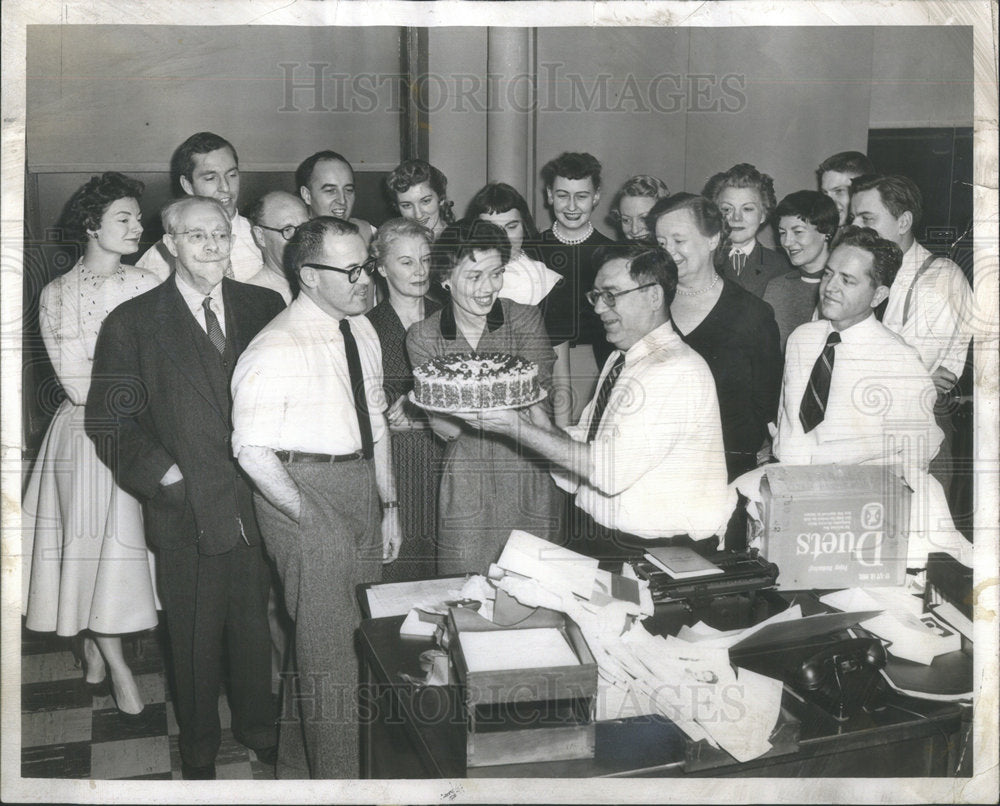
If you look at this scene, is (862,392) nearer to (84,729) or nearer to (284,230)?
(284,230)

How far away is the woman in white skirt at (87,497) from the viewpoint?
1.79 meters

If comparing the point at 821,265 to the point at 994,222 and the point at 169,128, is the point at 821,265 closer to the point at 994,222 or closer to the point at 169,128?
the point at 994,222

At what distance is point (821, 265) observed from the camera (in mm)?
1906

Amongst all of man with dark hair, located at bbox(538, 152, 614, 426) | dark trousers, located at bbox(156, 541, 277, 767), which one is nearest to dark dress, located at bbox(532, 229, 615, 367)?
man with dark hair, located at bbox(538, 152, 614, 426)

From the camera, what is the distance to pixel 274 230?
185 centimetres

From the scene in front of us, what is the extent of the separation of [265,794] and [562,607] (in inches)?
32.0

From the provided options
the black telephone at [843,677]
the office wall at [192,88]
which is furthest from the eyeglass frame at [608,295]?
the black telephone at [843,677]

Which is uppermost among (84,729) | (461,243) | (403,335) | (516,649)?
(461,243)

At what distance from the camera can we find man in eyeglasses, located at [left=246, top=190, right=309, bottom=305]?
1.84 meters

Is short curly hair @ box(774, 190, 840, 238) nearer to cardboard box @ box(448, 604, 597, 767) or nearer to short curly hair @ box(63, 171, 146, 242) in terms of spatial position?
cardboard box @ box(448, 604, 597, 767)

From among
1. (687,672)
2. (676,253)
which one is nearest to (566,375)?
(676,253)

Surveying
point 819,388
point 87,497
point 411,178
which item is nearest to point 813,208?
point 819,388

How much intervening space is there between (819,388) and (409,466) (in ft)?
3.05

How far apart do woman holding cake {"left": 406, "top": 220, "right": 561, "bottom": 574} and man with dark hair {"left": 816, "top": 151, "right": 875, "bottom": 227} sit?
713 mm
